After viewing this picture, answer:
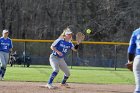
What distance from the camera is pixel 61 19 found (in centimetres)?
3869

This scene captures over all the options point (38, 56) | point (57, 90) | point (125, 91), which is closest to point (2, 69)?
point (57, 90)

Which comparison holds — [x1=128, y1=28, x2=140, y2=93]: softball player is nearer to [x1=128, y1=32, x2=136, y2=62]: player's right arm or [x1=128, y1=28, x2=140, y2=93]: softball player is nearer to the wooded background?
[x1=128, y1=32, x2=136, y2=62]: player's right arm

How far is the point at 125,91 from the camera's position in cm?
1280

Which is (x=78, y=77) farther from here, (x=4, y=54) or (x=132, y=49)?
(x=132, y=49)

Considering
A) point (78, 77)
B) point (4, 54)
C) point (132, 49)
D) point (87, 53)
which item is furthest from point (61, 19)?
point (132, 49)

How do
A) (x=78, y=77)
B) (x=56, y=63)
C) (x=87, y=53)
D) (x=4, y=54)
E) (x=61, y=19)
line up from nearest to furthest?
1. (x=56, y=63)
2. (x=4, y=54)
3. (x=78, y=77)
4. (x=87, y=53)
5. (x=61, y=19)

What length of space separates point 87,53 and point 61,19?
21.7 ft

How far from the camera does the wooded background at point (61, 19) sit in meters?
38.3

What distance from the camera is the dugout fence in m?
30.6

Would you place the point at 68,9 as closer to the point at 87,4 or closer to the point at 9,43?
the point at 87,4

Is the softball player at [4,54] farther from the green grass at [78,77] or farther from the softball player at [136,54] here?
the softball player at [136,54]

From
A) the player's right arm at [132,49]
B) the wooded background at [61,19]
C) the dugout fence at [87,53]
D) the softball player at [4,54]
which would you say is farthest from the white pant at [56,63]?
the wooded background at [61,19]

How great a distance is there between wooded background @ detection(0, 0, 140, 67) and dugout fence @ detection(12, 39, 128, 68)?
5.00m

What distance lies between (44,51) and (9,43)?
17.3 metres
